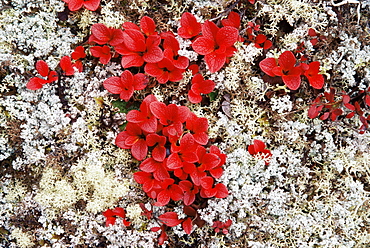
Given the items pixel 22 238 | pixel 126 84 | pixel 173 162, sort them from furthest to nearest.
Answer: pixel 22 238 → pixel 126 84 → pixel 173 162

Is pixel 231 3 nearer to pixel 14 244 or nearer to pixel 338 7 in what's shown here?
pixel 338 7

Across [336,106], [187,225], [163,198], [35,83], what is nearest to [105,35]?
[35,83]

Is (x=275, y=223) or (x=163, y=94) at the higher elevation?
(x=163, y=94)

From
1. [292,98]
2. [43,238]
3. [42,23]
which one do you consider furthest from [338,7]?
[43,238]

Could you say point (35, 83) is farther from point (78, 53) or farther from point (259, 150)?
point (259, 150)

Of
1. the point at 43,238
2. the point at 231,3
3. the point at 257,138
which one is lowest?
the point at 43,238

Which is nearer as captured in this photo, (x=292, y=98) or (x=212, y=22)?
(x=212, y=22)
